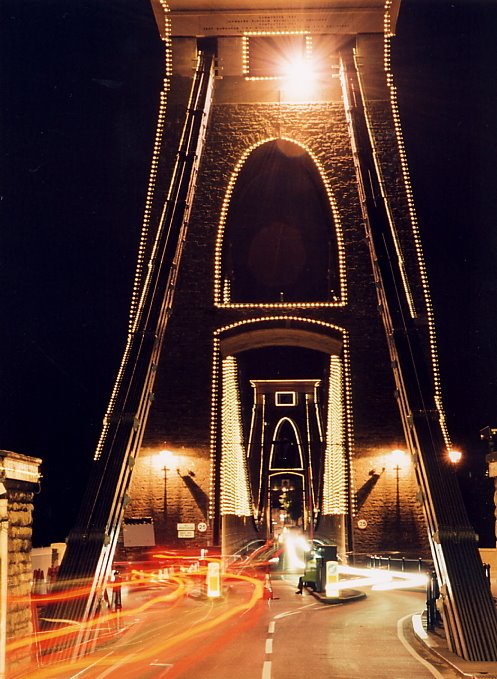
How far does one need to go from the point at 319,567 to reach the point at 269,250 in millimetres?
20266

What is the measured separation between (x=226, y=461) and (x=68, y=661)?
22.0 m

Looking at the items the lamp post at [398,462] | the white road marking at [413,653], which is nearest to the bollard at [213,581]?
the white road marking at [413,653]

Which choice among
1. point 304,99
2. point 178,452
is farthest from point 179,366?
point 304,99

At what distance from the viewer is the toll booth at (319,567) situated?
88.0 ft

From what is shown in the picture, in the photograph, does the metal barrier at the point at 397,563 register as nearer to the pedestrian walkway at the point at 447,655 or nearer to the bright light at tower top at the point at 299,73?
the pedestrian walkway at the point at 447,655

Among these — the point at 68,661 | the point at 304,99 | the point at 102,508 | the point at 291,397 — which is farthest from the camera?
the point at 291,397

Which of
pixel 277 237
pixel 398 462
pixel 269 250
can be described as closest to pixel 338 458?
pixel 398 462

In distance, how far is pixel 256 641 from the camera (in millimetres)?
17625

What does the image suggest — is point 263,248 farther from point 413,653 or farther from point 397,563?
point 413,653

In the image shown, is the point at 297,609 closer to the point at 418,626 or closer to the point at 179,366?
the point at 418,626

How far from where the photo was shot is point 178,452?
34.8m

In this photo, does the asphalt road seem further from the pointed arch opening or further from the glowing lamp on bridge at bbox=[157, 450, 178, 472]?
the pointed arch opening

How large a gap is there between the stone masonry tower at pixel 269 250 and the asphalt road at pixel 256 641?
7.80 metres

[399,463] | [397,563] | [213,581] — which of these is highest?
[399,463]
